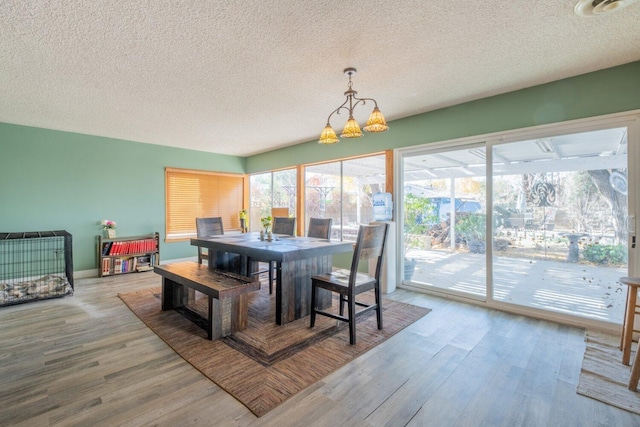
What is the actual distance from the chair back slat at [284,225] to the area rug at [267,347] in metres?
1.37

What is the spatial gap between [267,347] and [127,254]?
406 cm

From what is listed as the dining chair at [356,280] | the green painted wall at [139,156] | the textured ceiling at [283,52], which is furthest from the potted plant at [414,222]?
the dining chair at [356,280]

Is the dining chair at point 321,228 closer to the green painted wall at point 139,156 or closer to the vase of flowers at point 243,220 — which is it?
the green painted wall at point 139,156

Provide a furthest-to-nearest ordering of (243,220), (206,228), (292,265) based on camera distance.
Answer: (243,220)
(206,228)
(292,265)

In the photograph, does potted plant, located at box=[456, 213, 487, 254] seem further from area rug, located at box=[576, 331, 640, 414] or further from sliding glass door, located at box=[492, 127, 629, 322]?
area rug, located at box=[576, 331, 640, 414]

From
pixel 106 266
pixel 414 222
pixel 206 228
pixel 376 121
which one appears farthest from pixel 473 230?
pixel 106 266

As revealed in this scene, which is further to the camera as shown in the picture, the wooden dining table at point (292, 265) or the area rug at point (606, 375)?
the wooden dining table at point (292, 265)

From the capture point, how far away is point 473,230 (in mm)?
3723

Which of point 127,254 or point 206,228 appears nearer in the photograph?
point 206,228

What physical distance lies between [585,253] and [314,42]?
3.40 m

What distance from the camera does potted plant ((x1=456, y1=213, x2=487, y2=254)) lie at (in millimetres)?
3625

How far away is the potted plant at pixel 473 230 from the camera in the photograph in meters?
3.62

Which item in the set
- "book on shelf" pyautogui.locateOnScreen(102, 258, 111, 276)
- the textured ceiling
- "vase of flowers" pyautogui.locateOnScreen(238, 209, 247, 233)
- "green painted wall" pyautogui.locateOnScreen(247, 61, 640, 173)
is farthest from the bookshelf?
"green painted wall" pyautogui.locateOnScreen(247, 61, 640, 173)

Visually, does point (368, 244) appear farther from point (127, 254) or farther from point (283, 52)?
point (127, 254)
